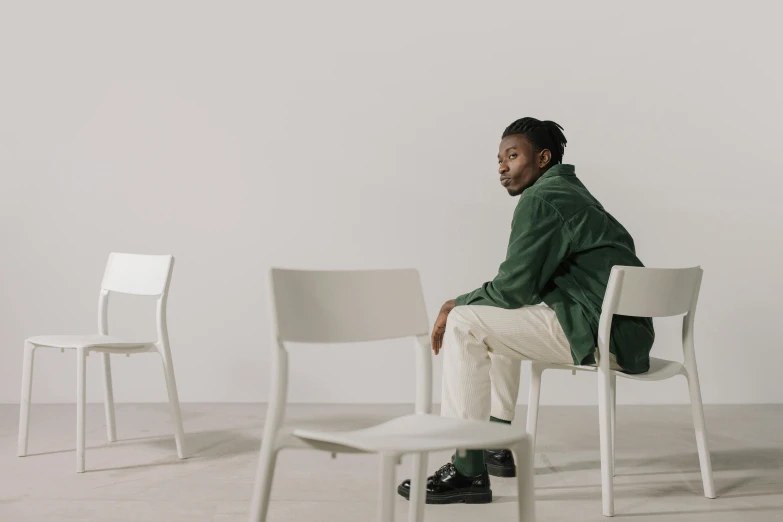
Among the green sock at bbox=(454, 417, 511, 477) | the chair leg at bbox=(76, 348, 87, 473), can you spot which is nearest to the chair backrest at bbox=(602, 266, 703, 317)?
the green sock at bbox=(454, 417, 511, 477)

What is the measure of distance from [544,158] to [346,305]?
4.29 ft

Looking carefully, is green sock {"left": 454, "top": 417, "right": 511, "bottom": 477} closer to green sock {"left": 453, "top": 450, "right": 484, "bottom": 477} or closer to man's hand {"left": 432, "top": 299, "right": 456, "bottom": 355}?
green sock {"left": 453, "top": 450, "right": 484, "bottom": 477}

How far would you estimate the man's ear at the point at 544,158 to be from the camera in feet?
8.81

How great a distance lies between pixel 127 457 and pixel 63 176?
5.84 ft

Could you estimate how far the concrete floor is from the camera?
2.29 m

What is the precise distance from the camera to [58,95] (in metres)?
4.20

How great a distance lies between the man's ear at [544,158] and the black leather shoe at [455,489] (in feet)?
3.09

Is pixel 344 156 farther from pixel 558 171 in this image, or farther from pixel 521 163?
pixel 558 171

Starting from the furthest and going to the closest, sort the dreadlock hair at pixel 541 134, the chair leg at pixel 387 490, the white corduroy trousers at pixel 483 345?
the dreadlock hair at pixel 541 134 < the white corduroy trousers at pixel 483 345 < the chair leg at pixel 387 490

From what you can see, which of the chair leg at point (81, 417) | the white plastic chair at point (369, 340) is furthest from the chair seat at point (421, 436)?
the chair leg at point (81, 417)

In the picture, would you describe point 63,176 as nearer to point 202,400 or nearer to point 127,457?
point 202,400

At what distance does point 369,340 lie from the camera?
60.4 inches

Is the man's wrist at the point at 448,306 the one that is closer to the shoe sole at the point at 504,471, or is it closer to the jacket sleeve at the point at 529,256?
the jacket sleeve at the point at 529,256

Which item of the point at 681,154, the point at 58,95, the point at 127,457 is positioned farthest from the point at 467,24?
the point at 127,457
